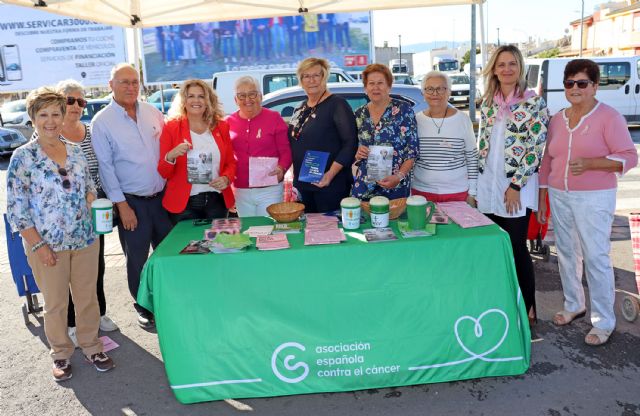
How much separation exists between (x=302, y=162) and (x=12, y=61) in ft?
52.3

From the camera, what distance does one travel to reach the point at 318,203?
378 centimetres

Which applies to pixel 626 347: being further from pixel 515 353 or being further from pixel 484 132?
pixel 484 132

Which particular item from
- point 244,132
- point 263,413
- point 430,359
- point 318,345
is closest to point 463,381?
point 430,359

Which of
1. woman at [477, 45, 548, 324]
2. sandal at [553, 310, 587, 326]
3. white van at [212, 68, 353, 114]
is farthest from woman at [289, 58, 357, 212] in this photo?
white van at [212, 68, 353, 114]

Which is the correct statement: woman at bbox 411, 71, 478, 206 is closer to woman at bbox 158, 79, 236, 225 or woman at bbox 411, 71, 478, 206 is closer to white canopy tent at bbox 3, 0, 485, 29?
woman at bbox 158, 79, 236, 225

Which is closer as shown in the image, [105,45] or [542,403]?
[542,403]

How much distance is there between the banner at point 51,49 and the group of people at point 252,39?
13.1 ft

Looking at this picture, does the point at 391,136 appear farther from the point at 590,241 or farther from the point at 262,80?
the point at 262,80

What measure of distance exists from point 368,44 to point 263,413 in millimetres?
10120

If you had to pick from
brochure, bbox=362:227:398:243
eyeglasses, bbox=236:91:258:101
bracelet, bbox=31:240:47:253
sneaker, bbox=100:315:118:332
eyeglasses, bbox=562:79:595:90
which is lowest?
sneaker, bbox=100:315:118:332

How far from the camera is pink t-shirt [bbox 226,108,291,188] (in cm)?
374

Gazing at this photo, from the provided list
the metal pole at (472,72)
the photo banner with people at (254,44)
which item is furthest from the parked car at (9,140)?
the metal pole at (472,72)

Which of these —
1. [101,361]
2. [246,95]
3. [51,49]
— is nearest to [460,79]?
[51,49]

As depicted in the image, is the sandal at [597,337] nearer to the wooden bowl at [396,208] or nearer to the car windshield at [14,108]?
the wooden bowl at [396,208]
